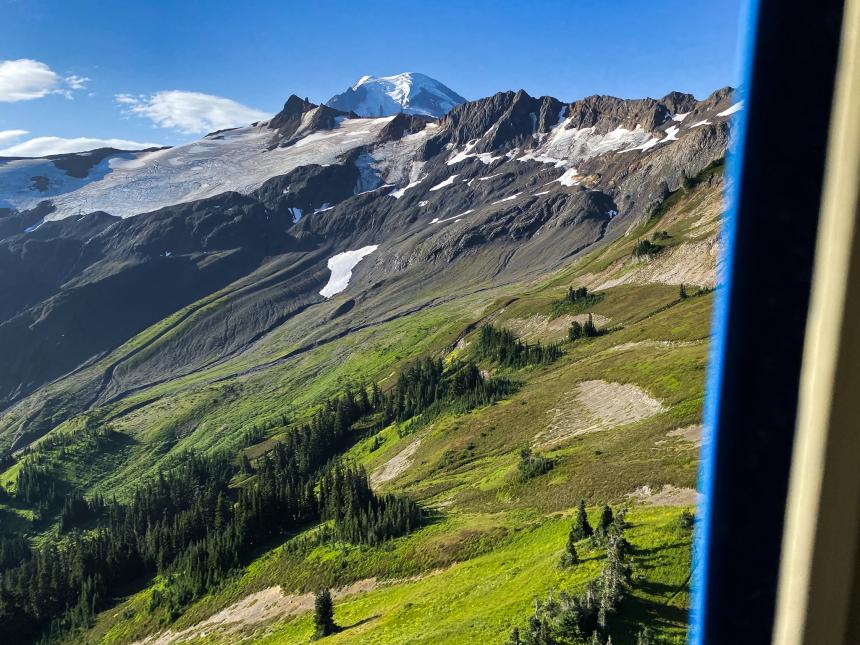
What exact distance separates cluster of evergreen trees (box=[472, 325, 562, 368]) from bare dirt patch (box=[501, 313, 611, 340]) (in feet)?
8.87

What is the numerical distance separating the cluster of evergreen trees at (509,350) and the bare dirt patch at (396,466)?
78.8ft

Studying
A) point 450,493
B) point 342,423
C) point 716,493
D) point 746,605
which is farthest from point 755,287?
Answer: point 342,423

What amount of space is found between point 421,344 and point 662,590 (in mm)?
129675

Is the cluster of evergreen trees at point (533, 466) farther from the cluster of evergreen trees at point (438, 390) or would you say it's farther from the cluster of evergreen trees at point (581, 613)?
the cluster of evergreen trees at point (438, 390)

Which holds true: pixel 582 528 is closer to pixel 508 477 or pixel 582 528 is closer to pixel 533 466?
pixel 533 466

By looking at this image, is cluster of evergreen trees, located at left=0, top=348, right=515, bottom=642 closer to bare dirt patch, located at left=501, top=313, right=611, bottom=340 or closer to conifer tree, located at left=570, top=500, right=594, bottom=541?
bare dirt patch, located at left=501, top=313, right=611, bottom=340

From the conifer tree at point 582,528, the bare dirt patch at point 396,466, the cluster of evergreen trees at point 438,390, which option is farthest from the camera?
the cluster of evergreen trees at point 438,390

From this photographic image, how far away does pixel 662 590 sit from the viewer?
2022 centimetres

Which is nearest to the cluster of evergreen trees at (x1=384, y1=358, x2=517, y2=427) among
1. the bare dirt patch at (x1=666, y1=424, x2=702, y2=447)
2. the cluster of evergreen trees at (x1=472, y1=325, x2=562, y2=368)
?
the cluster of evergreen trees at (x1=472, y1=325, x2=562, y2=368)

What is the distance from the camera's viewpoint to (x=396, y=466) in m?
79.4

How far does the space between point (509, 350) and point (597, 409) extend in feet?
146

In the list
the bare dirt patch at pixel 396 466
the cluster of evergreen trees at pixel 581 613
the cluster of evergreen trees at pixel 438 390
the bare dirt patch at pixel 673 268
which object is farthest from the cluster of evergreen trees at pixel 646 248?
the cluster of evergreen trees at pixel 581 613

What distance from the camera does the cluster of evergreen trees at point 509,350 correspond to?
3798 inches

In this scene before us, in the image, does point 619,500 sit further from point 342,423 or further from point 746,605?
point 342,423
